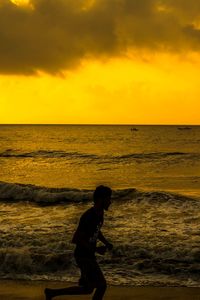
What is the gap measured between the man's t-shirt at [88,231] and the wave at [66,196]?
12773 mm

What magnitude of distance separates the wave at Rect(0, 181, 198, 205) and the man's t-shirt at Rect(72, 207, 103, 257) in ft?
41.9

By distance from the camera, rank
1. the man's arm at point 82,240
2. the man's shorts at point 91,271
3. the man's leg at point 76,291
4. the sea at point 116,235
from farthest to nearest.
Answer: the sea at point 116,235 < the man's leg at point 76,291 < the man's shorts at point 91,271 < the man's arm at point 82,240

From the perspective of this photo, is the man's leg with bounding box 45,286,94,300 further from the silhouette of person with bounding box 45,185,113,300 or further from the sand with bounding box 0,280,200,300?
the sand with bounding box 0,280,200,300

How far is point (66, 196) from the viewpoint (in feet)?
71.2

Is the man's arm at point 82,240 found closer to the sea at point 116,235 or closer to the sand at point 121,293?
the sand at point 121,293

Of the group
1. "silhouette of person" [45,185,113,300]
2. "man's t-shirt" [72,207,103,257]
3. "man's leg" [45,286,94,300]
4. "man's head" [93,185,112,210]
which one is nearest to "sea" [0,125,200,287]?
"man's leg" [45,286,94,300]

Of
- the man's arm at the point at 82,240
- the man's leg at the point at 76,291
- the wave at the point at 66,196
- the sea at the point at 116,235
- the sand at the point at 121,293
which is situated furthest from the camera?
the wave at the point at 66,196

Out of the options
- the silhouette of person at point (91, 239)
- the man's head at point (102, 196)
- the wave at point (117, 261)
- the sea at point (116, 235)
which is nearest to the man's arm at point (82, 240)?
the silhouette of person at point (91, 239)

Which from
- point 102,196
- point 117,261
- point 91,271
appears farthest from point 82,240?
point 117,261

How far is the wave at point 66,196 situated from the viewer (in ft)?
64.5

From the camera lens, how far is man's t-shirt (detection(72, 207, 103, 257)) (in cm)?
626

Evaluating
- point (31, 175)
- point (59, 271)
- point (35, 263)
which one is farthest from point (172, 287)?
point (31, 175)

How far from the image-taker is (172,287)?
8.82 metres

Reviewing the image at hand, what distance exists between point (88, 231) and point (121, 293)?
2689mm
